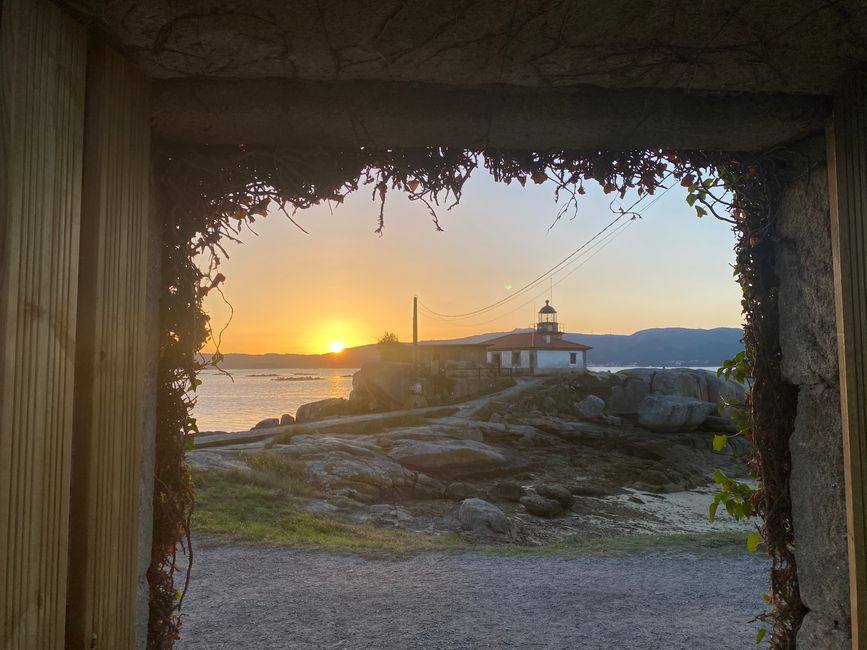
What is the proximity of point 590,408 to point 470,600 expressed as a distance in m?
25.6

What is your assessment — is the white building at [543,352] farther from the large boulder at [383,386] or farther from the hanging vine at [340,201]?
the hanging vine at [340,201]

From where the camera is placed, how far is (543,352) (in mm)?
45188

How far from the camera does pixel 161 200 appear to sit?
245cm

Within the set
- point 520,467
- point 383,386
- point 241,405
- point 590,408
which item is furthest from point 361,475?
point 241,405

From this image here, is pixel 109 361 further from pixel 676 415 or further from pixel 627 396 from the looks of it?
pixel 627 396

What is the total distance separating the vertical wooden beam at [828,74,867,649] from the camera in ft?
6.84

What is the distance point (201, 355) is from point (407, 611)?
3348mm

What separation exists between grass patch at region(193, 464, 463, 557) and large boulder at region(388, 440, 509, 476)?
15.3 feet

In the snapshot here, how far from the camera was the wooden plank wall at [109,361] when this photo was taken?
1773 mm

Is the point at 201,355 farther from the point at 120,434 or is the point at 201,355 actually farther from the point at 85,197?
the point at 85,197

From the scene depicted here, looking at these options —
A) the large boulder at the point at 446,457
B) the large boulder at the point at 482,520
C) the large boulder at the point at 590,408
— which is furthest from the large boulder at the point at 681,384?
the large boulder at the point at 482,520

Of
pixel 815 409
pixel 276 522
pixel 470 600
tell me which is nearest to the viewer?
pixel 815 409

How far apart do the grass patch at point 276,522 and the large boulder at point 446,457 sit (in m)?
4.66

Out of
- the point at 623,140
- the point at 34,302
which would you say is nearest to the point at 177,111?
the point at 34,302
